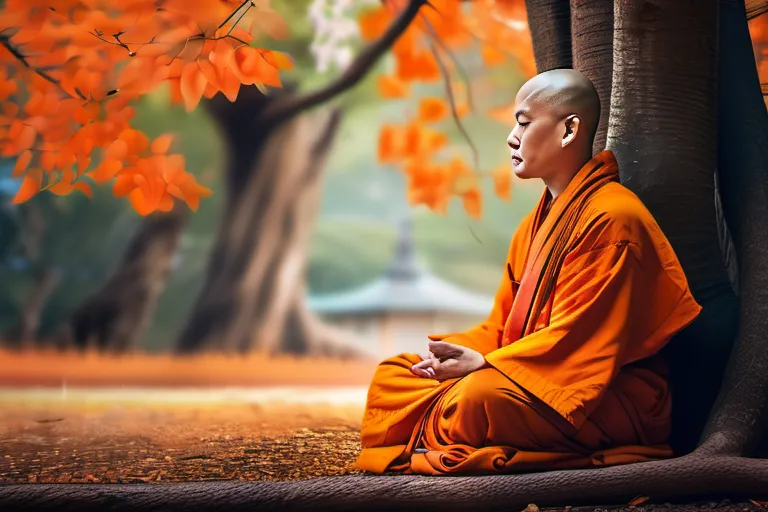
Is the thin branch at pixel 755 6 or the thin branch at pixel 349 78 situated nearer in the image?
the thin branch at pixel 755 6

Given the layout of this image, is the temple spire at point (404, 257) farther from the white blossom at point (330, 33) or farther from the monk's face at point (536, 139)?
the monk's face at point (536, 139)

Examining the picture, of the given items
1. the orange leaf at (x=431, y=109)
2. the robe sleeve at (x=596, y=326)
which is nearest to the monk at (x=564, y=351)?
the robe sleeve at (x=596, y=326)

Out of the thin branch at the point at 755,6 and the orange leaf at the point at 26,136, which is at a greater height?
the thin branch at the point at 755,6

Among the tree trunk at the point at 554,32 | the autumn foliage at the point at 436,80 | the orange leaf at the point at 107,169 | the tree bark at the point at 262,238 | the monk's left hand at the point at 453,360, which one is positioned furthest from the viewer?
the tree bark at the point at 262,238

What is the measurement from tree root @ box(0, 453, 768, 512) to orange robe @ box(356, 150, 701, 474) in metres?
0.09

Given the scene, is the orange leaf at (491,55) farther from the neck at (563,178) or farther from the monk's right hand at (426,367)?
the monk's right hand at (426,367)

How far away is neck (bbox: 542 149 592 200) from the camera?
203 centimetres

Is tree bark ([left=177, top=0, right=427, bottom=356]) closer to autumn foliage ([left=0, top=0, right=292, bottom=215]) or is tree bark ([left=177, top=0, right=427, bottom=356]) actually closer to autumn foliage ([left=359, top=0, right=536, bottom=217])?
autumn foliage ([left=359, top=0, right=536, bottom=217])

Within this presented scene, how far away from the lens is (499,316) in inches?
85.7

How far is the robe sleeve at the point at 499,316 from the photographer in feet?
7.02

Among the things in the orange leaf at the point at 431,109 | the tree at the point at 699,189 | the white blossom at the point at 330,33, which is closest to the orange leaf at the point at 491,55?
the orange leaf at the point at 431,109

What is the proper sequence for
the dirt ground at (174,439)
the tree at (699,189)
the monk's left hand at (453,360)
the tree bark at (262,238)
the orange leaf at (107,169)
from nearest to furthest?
the tree at (699,189)
the monk's left hand at (453,360)
the dirt ground at (174,439)
the orange leaf at (107,169)
the tree bark at (262,238)

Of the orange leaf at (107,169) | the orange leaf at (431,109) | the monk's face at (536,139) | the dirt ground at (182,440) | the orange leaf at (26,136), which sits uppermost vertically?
the orange leaf at (431,109)

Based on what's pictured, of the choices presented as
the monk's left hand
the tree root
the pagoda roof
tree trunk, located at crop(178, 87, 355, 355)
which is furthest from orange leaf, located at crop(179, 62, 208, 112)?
the pagoda roof
